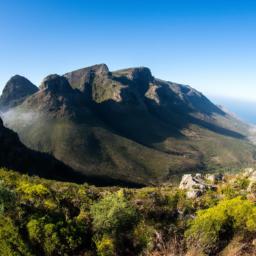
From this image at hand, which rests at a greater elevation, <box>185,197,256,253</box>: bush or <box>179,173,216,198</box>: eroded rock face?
<box>185,197,256,253</box>: bush

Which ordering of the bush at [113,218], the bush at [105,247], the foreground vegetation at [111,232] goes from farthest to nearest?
the bush at [113,218], the bush at [105,247], the foreground vegetation at [111,232]

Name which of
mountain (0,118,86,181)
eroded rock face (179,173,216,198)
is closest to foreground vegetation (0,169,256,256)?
eroded rock face (179,173,216,198)

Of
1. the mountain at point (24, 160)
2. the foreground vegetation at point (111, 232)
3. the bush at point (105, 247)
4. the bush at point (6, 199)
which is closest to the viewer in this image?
the foreground vegetation at point (111, 232)

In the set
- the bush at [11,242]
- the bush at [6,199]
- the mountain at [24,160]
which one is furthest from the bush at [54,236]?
the mountain at [24,160]

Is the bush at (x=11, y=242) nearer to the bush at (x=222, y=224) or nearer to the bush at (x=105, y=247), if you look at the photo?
the bush at (x=105, y=247)

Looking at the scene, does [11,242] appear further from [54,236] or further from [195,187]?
[195,187]

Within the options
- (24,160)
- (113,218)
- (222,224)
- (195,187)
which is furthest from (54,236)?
(24,160)

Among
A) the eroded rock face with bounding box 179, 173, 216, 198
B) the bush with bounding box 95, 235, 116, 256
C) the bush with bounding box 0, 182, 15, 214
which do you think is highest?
the bush with bounding box 0, 182, 15, 214

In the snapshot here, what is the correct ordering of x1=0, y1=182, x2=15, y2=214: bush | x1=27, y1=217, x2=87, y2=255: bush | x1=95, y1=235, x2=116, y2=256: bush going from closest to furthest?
x1=27, y1=217, x2=87, y2=255: bush
x1=95, y1=235, x2=116, y2=256: bush
x1=0, y1=182, x2=15, y2=214: bush

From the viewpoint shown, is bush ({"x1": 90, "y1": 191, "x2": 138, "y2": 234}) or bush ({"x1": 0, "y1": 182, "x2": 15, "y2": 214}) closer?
bush ({"x1": 90, "y1": 191, "x2": 138, "y2": 234})

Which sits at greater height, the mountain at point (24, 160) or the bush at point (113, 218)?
the bush at point (113, 218)

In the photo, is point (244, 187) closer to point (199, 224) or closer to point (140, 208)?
point (140, 208)

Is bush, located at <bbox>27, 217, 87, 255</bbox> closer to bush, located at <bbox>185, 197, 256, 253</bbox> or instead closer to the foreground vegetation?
the foreground vegetation
